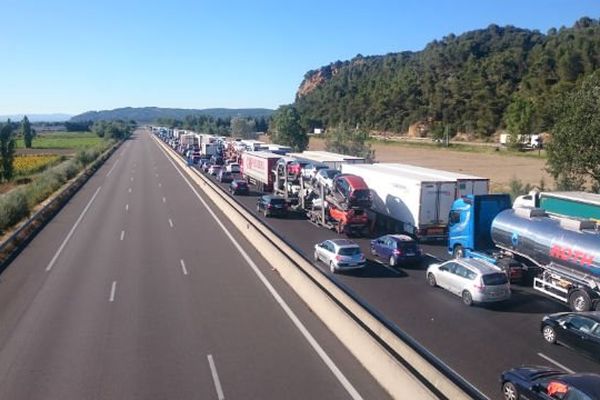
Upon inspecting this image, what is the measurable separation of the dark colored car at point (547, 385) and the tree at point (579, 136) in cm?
2298

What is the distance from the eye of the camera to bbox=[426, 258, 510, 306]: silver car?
17938mm

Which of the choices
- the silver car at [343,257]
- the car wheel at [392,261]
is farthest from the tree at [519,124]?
the silver car at [343,257]

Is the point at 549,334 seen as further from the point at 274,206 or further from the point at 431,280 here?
the point at 274,206

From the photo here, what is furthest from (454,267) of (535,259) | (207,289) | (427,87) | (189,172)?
(427,87)

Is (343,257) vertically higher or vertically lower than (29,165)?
higher

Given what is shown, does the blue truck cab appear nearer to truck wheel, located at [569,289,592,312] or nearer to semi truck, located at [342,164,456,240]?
semi truck, located at [342,164,456,240]

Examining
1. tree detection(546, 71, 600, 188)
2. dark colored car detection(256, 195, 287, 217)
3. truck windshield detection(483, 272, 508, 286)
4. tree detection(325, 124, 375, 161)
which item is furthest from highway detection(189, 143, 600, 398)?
tree detection(325, 124, 375, 161)

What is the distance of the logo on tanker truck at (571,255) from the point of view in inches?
675

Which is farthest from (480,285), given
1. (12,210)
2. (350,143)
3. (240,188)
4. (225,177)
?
(350,143)

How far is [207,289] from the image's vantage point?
19109mm

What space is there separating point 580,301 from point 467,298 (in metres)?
3.31

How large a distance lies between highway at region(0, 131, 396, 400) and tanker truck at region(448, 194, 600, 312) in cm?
461

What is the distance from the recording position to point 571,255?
17.8 meters

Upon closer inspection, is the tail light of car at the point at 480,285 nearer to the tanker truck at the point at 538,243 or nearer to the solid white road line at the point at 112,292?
the tanker truck at the point at 538,243
